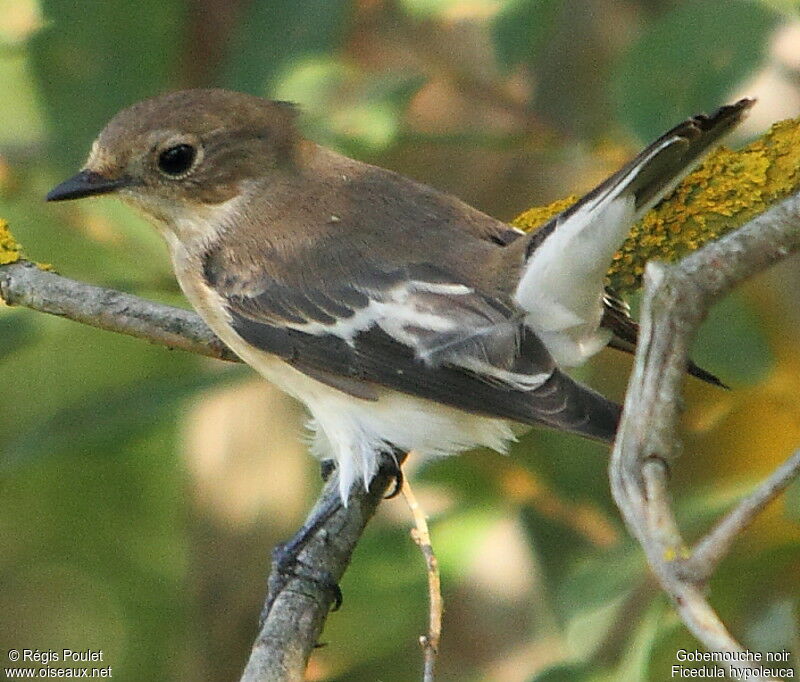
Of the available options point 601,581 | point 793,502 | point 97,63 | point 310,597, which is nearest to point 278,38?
point 97,63

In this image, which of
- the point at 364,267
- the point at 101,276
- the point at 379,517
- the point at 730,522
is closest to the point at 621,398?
the point at 379,517

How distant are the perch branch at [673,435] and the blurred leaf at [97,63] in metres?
2.13

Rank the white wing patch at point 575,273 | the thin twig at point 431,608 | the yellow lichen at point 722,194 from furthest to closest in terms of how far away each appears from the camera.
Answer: the yellow lichen at point 722,194
the white wing patch at point 575,273
the thin twig at point 431,608

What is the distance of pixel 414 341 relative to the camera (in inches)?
107

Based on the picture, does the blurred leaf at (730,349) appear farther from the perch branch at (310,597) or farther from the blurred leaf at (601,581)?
the perch branch at (310,597)

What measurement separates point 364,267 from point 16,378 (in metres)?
2.25

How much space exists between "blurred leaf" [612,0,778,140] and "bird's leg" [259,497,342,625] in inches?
47.9

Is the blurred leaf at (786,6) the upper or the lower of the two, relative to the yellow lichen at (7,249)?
upper

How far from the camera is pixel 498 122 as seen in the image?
4.45 metres

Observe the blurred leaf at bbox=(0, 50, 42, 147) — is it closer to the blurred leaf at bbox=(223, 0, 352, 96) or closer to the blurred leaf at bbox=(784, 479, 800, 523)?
the blurred leaf at bbox=(223, 0, 352, 96)

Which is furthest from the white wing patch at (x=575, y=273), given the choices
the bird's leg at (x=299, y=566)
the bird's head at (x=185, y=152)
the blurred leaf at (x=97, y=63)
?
the blurred leaf at (x=97, y=63)

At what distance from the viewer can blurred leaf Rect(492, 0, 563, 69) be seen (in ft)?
10.6

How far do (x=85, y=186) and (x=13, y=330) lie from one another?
0.42m

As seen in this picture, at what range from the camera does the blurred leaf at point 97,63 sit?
3.33m
